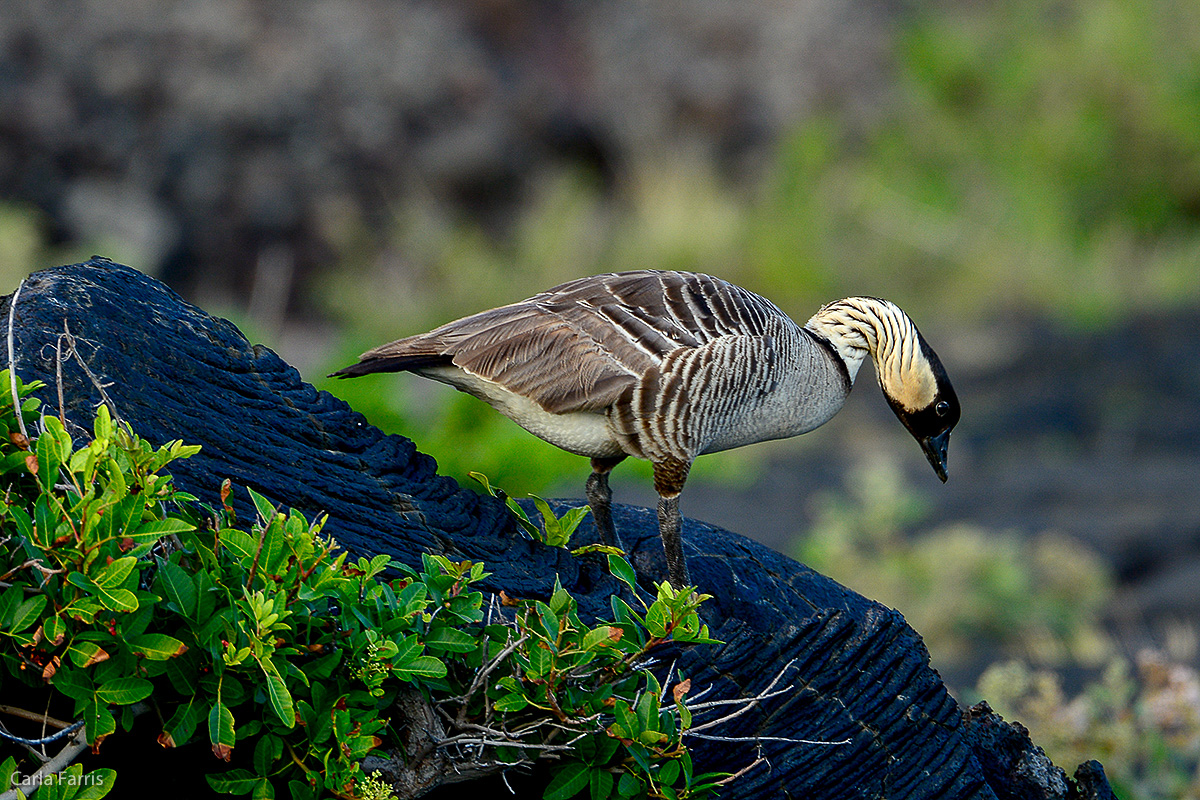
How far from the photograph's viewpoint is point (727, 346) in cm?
349

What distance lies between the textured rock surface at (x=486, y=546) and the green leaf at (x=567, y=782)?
19.0 inches

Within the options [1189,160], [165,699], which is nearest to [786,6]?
[1189,160]

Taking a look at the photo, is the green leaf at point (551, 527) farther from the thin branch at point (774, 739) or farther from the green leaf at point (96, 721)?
the green leaf at point (96, 721)

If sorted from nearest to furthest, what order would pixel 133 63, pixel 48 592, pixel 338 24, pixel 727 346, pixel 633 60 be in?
pixel 48 592
pixel 727 346
pixel 133 63
pixel 338 24
pixel 633 60

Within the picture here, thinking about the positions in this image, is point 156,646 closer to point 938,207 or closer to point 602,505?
point 602,505

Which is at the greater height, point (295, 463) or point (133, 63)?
point (295, 463)

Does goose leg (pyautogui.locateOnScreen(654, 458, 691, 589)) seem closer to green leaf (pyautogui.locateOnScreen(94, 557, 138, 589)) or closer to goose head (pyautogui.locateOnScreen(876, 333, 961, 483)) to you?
goose head (pyautogui.locateOnScreen(876, 333, 961, 483))

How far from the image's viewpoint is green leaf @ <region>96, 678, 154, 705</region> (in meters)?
2.01

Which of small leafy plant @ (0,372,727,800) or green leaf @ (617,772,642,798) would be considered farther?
green leaf @ (617,772,642,798)

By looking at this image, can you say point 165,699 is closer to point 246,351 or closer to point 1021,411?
point 246,351

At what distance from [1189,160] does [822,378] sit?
1239 cm

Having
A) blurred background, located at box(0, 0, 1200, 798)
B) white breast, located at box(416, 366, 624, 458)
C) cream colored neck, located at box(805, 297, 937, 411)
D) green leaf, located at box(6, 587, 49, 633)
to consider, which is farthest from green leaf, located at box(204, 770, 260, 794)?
blurred background, located at box(0, 0, 1200, 798)

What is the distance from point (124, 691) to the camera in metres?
2.02

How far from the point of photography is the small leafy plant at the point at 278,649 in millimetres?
1993
